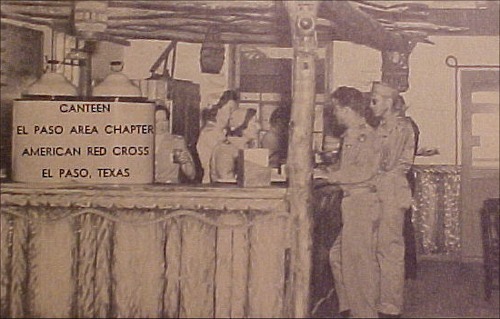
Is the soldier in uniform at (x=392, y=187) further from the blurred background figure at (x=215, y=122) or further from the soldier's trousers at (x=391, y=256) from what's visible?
the blurred background figure at (x=215, y=122)

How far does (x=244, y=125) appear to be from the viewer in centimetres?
153

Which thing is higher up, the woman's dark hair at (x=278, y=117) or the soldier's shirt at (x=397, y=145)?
the woman's dark hair at (x=278, y=117)

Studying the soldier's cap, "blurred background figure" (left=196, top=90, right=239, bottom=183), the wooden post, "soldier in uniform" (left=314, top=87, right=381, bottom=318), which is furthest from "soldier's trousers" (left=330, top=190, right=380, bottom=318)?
the wooden post

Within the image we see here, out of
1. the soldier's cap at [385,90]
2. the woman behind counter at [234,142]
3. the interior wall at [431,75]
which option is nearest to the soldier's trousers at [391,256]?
the interior wall at [431,75]

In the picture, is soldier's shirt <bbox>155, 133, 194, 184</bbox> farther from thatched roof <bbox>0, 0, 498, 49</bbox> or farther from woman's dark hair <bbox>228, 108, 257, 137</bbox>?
thatched roof <bbox>0, 0, 498, 49</bbox>

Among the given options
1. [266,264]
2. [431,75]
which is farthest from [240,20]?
[266,264]

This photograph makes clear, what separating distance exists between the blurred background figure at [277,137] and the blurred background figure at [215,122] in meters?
0.09

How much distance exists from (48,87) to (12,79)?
0.09 meters

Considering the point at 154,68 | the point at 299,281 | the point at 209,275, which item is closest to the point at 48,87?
the point at 154,68

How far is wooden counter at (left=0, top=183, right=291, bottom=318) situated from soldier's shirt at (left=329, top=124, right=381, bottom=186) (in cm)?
16

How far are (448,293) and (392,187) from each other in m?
0.27

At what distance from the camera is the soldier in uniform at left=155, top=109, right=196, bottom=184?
5.05 feet

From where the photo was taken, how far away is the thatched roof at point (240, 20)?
149 centimetres

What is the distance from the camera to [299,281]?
1.52m
